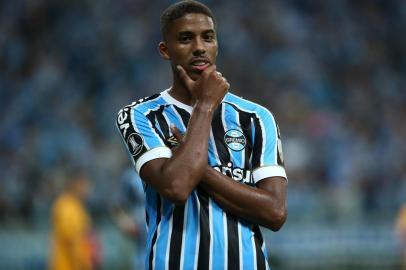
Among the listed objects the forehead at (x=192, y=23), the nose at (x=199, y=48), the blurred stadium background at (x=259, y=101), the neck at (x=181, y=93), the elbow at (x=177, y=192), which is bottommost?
the elbow at (x=177, y=192)

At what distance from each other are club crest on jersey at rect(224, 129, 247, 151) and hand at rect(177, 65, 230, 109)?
152 mm

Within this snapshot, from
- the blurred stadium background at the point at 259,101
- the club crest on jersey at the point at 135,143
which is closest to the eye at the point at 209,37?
the club crest on jersey at the point at 135,143

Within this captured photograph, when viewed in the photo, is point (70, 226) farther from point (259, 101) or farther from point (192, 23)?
point (192, 23)

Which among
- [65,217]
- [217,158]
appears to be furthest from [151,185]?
[65,217]

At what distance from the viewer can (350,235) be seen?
43.3ft

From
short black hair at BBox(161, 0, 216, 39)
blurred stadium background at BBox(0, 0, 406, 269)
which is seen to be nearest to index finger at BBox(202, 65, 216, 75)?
short black hair at BBox(161, 0, 216, 39)

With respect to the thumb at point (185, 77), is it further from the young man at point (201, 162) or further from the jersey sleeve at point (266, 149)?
the jersey sleeve at point (266, 149)

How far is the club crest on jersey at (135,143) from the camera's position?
3764 mm

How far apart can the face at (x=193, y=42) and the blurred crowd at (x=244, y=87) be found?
8.87 metres

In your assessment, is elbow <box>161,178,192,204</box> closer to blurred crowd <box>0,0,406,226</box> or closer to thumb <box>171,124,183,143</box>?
thumb <box>171,124,183,143</box>

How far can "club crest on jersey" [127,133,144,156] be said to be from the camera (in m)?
3.76

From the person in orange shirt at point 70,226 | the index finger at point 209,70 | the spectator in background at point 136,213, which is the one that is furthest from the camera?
the person in orange shirt at point 70,226

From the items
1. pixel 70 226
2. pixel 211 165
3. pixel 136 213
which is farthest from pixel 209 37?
pixel 70 226

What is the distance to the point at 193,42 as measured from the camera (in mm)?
3809
